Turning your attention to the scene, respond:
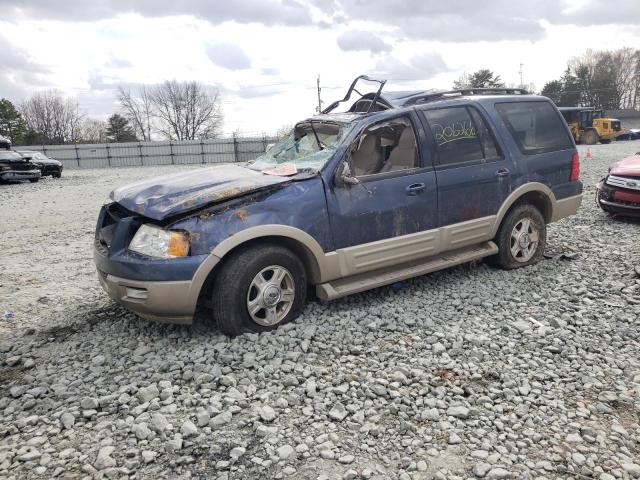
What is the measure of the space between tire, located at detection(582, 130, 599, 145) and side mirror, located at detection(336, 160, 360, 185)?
39464 millimetres

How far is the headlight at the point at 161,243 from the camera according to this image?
12.3 ft

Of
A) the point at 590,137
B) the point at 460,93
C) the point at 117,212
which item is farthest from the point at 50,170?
the point at 590,137

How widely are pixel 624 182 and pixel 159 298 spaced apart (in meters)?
7.49

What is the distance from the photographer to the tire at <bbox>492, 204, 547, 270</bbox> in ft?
18.0

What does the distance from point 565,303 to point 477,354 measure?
1.47 meters

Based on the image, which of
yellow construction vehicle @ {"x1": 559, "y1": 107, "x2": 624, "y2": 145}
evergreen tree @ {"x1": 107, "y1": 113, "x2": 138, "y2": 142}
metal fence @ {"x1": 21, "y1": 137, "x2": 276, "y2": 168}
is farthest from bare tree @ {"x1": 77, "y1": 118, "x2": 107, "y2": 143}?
yellow construction vehicle @ {"x1": 559, "y1": 107, "x2": 624, "y2": 145}

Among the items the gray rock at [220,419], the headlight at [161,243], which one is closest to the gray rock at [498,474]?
the gray rock at [220,419]

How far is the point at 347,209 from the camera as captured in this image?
433 cm

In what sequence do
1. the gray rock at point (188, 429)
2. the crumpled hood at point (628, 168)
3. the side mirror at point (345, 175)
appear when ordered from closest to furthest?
the gray rock at point (188, 429), the side mirror at point (345, 175), the crumpled hood at point (628, 168)

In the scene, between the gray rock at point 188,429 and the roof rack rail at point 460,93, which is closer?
the gray rock at point 188,429

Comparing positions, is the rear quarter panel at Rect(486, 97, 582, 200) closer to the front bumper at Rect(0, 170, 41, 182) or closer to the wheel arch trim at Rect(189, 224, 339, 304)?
the wheel arch trim at Rect(189, 224, 339, 304)

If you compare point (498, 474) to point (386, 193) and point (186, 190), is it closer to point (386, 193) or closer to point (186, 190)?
point (386, 193)

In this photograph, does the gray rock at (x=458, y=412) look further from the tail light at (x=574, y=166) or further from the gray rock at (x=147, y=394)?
the tail light at (x=574, y=166)

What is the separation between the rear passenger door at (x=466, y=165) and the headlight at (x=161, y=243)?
8.13 feet
